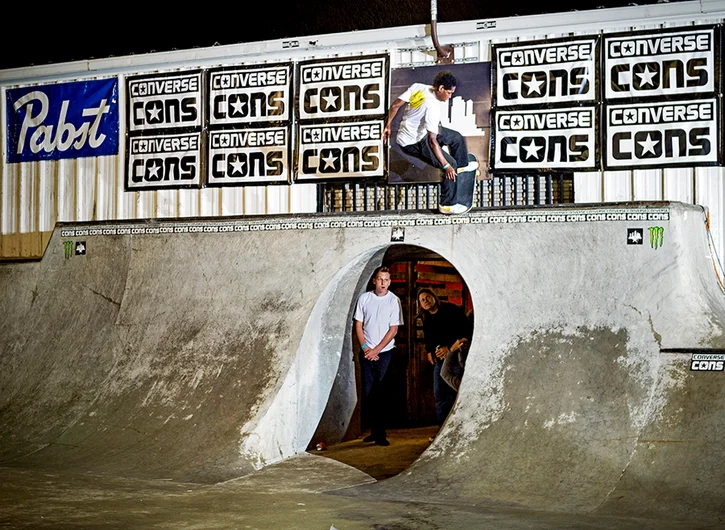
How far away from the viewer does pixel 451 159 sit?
9.81 m

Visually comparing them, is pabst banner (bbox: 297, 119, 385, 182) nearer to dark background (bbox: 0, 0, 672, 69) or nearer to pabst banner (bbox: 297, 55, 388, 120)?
pabst banner (bbox: 297, 55, 388, 120)

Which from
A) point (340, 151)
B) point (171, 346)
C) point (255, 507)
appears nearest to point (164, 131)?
point (340, 151)

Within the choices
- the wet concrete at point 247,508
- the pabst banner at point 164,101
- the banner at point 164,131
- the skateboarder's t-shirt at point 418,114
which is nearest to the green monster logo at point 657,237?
the skateboarder's t-shirt at point 418,114

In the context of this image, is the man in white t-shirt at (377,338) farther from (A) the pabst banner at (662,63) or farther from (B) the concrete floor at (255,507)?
(A) the pabst banner at (662,63)

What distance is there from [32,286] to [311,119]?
4.27 meters

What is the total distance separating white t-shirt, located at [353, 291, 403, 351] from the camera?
1023 centimetres

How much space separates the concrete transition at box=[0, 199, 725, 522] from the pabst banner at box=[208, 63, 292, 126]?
142cm

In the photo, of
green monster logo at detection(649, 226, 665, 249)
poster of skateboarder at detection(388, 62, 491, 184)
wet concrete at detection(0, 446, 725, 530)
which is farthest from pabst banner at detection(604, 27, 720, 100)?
wet concrete at detection(0, 446, 725, 530)

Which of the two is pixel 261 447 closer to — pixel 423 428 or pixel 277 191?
pixel 277 191

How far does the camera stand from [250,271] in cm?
1017

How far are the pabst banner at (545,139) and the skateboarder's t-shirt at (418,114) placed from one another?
700mm

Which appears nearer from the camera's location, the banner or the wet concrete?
the wet concrete

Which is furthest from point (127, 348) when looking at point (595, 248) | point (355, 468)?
point (595, 248)

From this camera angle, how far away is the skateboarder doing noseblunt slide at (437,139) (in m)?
9.67
